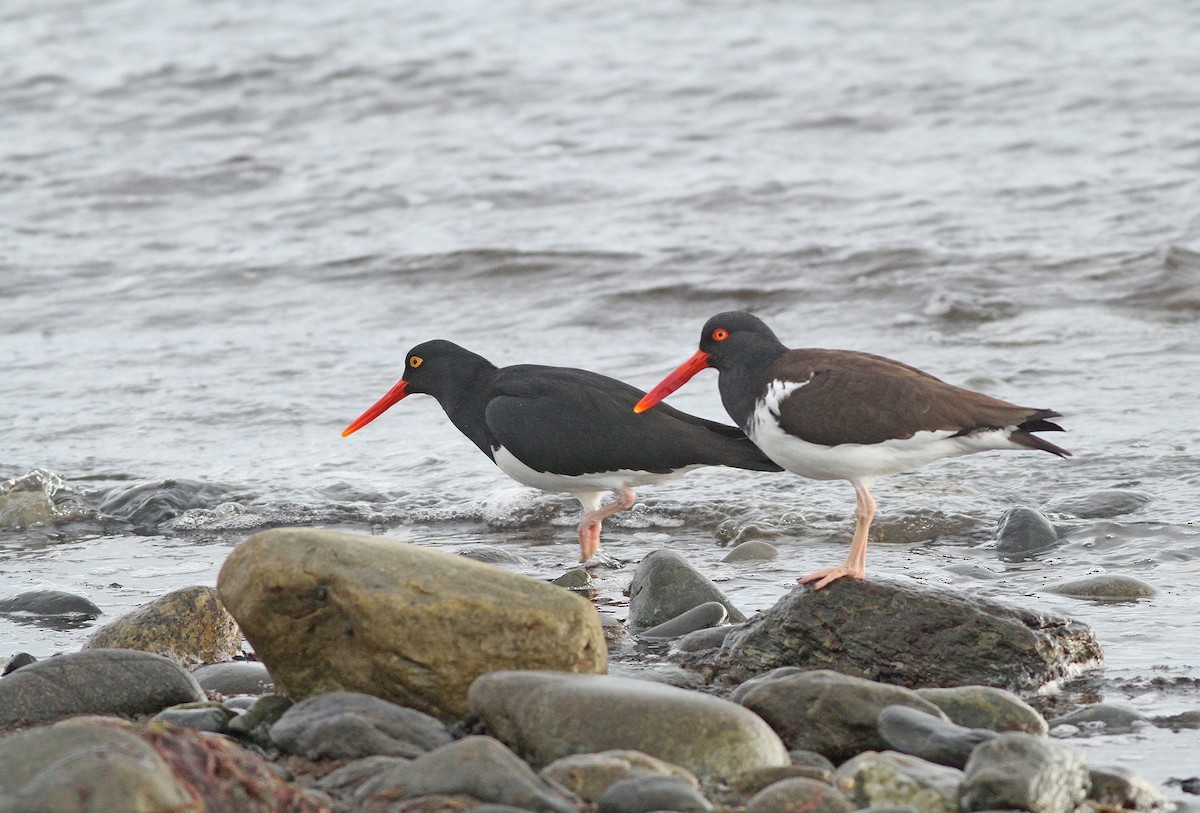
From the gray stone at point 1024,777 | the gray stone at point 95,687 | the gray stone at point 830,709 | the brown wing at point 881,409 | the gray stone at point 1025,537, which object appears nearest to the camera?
the gray stone at point 1024,777

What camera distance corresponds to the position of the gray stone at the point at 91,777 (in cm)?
279

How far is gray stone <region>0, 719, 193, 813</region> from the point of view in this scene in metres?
2.79

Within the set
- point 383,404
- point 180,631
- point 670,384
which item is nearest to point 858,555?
point 670,384

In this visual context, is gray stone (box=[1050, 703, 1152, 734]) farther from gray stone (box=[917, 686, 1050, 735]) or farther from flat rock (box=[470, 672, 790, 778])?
flat rock (box=[470, 672, 790, 778])

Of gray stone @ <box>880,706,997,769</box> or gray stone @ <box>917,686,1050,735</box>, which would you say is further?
gray stone @ <box>917,686,1050,735</box>

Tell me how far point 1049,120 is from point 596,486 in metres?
10.4

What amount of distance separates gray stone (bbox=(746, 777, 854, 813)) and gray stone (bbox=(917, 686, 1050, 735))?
770 mm

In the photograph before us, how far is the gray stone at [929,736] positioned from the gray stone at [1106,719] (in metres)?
0.42

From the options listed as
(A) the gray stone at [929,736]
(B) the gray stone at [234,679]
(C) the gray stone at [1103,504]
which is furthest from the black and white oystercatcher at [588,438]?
(A) the gray stone at [929,736]

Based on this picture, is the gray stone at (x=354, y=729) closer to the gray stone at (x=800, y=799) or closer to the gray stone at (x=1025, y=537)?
the gray stone at (x=800, y=799)

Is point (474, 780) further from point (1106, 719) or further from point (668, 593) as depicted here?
point (668, 593)

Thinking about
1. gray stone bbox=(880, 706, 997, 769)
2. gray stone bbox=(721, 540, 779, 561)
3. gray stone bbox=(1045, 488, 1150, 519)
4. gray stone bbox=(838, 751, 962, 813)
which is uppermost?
gray stone bbox=(838, 751, 962, 813)

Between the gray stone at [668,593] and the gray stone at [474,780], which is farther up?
the gray stone at [474,780]

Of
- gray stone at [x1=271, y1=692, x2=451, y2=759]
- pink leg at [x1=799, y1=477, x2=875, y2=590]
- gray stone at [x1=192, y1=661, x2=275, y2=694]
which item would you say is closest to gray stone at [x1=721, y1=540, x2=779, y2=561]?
pink leg at [x1=799, y1=477, x2=875, y2=590]
